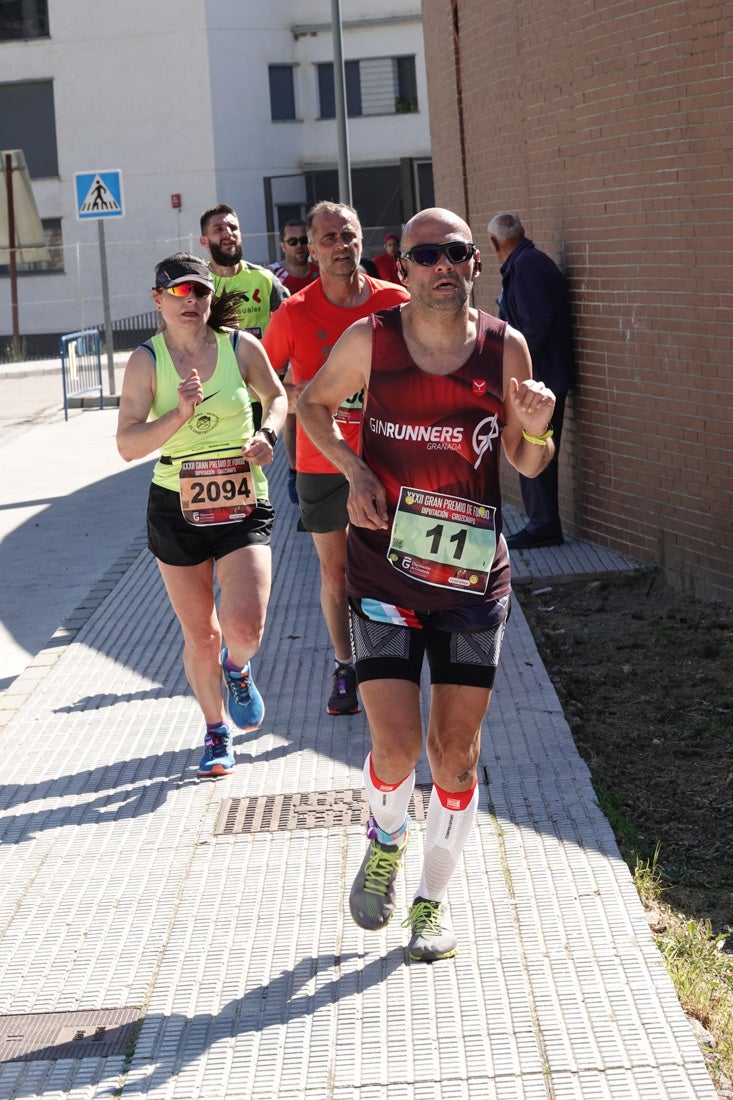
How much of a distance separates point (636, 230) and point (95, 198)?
14.3 m

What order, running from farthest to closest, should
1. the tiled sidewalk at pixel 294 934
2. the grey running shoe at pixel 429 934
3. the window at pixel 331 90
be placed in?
the window at pixel 331 90 < the grey running shoe at pixel 429 934 < the tiled sidewalk at pixel 294 934

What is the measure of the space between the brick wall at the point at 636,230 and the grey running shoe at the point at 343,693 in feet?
8.01

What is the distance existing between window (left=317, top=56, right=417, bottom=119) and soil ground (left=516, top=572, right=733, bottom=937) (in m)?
37.7

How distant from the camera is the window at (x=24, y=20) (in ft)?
137

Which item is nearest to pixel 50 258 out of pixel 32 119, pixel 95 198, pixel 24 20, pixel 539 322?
pixel 32 119

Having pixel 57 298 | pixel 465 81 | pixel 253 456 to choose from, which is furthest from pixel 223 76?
pixel 253 456

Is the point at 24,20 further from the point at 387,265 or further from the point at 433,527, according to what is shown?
the point at 433,527

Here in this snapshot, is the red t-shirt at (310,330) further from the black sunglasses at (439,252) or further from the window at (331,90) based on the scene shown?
the window at (331,90)

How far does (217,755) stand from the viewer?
6.20 metres

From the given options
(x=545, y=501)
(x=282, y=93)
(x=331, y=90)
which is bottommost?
(x=545, y=501)

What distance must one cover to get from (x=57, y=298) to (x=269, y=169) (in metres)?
6.92

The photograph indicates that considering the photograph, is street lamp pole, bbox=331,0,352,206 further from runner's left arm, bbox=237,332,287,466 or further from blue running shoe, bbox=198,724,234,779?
blue running shoe, bbox=198,724,234,779

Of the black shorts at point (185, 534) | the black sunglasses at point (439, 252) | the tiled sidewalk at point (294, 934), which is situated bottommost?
the tiled sidewalk at point (294, 934)

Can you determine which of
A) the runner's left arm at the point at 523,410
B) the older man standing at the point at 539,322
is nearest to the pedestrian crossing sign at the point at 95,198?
the older man standing at the point at 539,322
